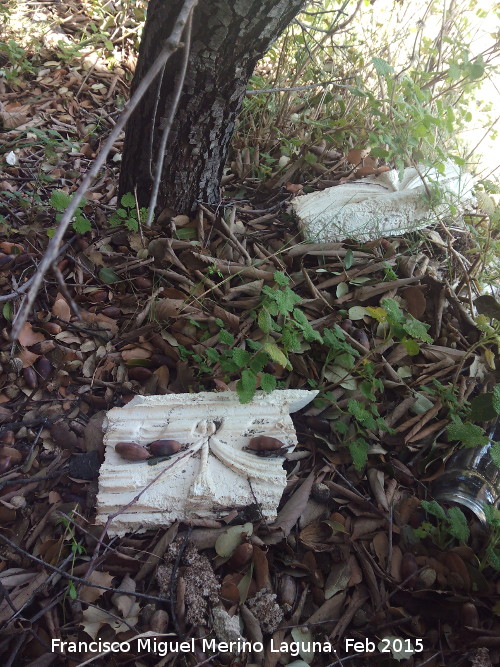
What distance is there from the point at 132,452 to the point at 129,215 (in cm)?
90

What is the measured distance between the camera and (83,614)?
1.20 meters

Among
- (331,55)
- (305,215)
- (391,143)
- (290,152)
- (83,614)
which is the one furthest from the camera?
(331,55)

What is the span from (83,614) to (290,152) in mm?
1883

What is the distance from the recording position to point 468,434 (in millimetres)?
1386

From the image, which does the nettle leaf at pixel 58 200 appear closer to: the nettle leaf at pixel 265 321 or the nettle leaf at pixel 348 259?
the nettle leaf at pixel 265 321

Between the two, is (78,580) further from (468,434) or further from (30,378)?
(468,434)

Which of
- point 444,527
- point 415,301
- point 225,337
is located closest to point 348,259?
point 415,301

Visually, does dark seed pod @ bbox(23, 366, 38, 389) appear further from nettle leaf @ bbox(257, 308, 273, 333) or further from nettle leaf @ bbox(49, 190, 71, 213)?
nettle leaf @ bbox(257, 308, 273, 333)

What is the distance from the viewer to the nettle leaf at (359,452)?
4.71ft

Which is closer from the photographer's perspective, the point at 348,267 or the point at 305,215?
the point at 348,267

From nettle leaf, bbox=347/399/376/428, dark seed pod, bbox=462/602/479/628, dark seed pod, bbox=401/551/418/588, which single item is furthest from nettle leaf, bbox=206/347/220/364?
dark seed pod, bbox=462/602/479/628

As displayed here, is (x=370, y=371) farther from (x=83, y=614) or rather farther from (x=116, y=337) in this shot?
(x=83, y=614)

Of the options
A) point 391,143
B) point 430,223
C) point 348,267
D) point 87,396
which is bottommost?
point 87,396

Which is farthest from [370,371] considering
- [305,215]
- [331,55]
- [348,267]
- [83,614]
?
[331,55]
